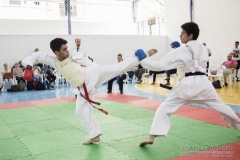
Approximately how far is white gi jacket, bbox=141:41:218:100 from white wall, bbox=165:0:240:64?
33.9 feet

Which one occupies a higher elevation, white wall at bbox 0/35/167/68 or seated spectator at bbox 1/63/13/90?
white wall at bbox 0/35/167/68

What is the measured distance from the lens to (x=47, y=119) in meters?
5.42

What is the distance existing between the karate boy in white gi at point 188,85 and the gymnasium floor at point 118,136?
38 cm

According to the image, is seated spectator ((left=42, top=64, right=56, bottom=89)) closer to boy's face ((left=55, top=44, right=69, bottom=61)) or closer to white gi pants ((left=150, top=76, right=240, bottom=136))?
boy's face ((left=55, top=44, right=69, bottom=61))

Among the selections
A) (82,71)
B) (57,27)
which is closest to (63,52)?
(82,71)

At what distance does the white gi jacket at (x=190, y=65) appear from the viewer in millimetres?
3146

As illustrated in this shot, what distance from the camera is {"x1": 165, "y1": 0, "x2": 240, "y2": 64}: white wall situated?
12502 mm

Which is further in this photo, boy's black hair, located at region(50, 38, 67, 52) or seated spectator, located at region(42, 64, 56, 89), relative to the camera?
seated spectator, located at region(42, 64, 56, 89)

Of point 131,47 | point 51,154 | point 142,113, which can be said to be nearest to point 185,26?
point 51,154

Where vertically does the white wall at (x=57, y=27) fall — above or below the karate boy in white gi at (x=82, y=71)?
above

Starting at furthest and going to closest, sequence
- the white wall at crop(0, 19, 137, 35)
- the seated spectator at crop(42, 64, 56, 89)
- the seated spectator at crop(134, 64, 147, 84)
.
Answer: the white wall at crop(0, 19, 137, 35), the seated spectator at crop(134, 64, 147, 84), the seated spectator at crop(42, 64, 56, 89)

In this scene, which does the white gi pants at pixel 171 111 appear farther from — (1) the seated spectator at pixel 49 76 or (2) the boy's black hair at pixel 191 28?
(1) the seated spectator at pixel 49 76

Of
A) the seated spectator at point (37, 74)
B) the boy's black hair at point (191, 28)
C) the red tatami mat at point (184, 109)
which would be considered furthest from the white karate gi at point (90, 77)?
the seated spectator at point (37, 74)

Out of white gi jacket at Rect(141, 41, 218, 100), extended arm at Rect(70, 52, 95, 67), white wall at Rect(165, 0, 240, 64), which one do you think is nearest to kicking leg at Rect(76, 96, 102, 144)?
extended arm at Rect(70, 52, 95, 67)
